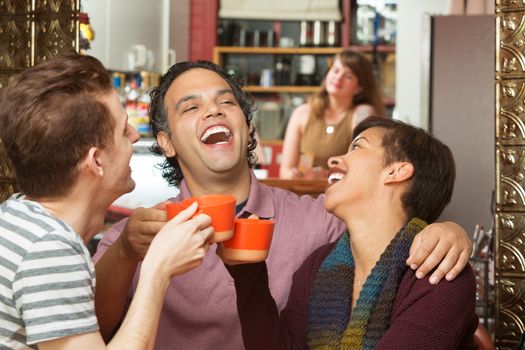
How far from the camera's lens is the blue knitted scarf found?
168 centimetres

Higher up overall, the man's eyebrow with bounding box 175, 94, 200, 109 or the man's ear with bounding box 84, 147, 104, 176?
the man's eyebrow with bounding box 175, 94, 200, 109

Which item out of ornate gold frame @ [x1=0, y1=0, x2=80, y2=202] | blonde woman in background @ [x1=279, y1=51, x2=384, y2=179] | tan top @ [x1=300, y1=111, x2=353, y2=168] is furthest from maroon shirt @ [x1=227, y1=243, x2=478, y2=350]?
tan top @ [x1=300, y1=111, x2=353, y2=168]

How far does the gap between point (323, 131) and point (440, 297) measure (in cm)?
304

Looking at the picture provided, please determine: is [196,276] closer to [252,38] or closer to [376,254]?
[376,254]

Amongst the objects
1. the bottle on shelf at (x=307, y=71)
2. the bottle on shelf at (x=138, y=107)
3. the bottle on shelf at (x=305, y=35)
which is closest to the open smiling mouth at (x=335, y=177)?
the bottle on shelf at (x=138, y=107)

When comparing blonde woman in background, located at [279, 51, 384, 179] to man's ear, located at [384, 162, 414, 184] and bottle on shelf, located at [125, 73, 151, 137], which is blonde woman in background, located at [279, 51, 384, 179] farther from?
man's ear, located at [384, 162, 414, 184]

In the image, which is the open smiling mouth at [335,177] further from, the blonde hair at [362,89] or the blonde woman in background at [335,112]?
the blonde hair at [362,89]

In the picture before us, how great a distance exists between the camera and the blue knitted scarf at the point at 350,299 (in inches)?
66.3

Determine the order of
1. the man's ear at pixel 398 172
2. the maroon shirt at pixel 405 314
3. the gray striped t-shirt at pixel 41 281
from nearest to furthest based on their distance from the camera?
the gray striped t-shirt at pixel 41 281 → the maroon shirt at pixel 405 314 → the man's ear at pixel 398 172

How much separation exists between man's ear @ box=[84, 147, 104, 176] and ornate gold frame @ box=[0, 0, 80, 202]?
43.7 inches

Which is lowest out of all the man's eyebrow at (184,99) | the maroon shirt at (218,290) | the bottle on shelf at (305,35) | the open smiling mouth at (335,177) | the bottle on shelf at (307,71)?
the maroon shirt at (218,290)

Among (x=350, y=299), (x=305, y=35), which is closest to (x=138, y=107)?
(x=305, y=35)

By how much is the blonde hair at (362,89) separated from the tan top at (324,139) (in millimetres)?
71

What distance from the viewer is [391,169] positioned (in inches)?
71.3
